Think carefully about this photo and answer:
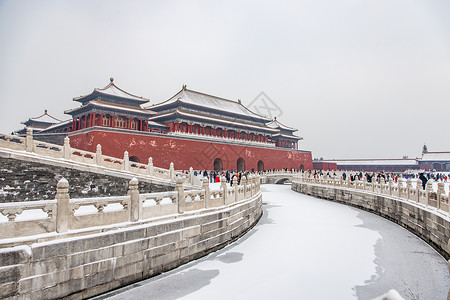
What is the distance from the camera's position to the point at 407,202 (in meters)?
11.7

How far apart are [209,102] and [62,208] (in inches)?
1224

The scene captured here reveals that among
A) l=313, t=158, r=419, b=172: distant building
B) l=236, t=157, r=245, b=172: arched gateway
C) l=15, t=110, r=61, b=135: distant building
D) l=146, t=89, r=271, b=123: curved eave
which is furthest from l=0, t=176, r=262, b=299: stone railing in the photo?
l=313, t=158, r=419, b=172: distant building

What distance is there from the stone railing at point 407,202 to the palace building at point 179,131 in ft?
40.3

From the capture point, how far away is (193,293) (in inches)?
227

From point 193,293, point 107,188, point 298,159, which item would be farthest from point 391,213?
point 298,159

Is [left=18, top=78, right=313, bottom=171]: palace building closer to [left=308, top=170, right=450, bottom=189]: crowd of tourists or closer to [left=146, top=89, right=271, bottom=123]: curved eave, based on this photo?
[left=146, top=89, right=271, bottom=123]: curved eave

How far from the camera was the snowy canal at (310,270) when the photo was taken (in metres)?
5.85

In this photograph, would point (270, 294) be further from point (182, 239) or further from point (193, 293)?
point (182, 239)

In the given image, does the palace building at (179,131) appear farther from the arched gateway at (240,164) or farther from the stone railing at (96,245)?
the stone railing at (96,245)

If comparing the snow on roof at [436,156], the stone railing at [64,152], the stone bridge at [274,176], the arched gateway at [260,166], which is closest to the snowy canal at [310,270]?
the stone railing at [64,152]

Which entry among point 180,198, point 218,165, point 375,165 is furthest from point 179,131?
point 375,165

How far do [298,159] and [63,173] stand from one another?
3507 centimetres

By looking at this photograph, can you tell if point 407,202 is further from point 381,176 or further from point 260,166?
point 260,166

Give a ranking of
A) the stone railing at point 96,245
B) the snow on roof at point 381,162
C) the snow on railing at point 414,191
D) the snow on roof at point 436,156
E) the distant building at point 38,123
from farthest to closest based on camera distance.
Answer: the snow on roof at point 381,162
the snow on roof at point 436,156
the distant building at point 38,123
the snow on railing at point 414,191
the stone railing at point 96,245
